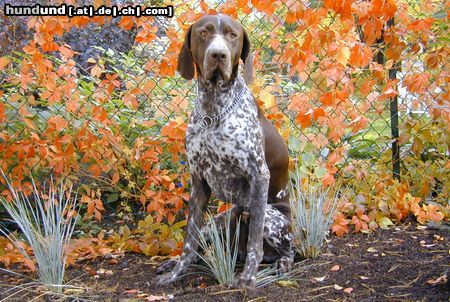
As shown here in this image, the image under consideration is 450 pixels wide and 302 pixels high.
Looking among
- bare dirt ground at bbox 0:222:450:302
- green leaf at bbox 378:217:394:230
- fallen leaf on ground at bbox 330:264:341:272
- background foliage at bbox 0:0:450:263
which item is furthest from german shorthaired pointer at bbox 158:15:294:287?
green leaf at bbox 378:217:394:230

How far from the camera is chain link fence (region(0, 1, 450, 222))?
3.91 meters

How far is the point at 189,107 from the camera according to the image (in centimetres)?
471

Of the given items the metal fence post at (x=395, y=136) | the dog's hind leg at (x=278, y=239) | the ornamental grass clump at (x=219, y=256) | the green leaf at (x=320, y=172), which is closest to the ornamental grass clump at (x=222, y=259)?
the ornamental grass clump at (x=219, y=256)

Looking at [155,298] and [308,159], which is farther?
[308,159]

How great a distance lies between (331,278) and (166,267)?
0.95 m

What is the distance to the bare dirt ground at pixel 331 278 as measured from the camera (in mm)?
2855

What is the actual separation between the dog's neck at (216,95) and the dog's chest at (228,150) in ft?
0.23

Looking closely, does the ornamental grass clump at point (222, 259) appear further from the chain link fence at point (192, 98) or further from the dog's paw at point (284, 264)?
the chain link fence at point (192, 98)

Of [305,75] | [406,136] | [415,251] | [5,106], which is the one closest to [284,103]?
[305,75]

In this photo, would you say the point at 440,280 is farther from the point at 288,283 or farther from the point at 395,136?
the point at 395,136

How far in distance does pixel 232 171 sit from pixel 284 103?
1.83m

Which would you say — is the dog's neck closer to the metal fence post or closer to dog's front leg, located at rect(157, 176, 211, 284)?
dog's front leg, located at rect(157, 176, 211, 284)

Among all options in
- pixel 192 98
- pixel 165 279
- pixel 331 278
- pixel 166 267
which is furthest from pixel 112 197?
pixel 331 278

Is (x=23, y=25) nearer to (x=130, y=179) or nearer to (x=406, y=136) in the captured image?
(x=130, y=179)
